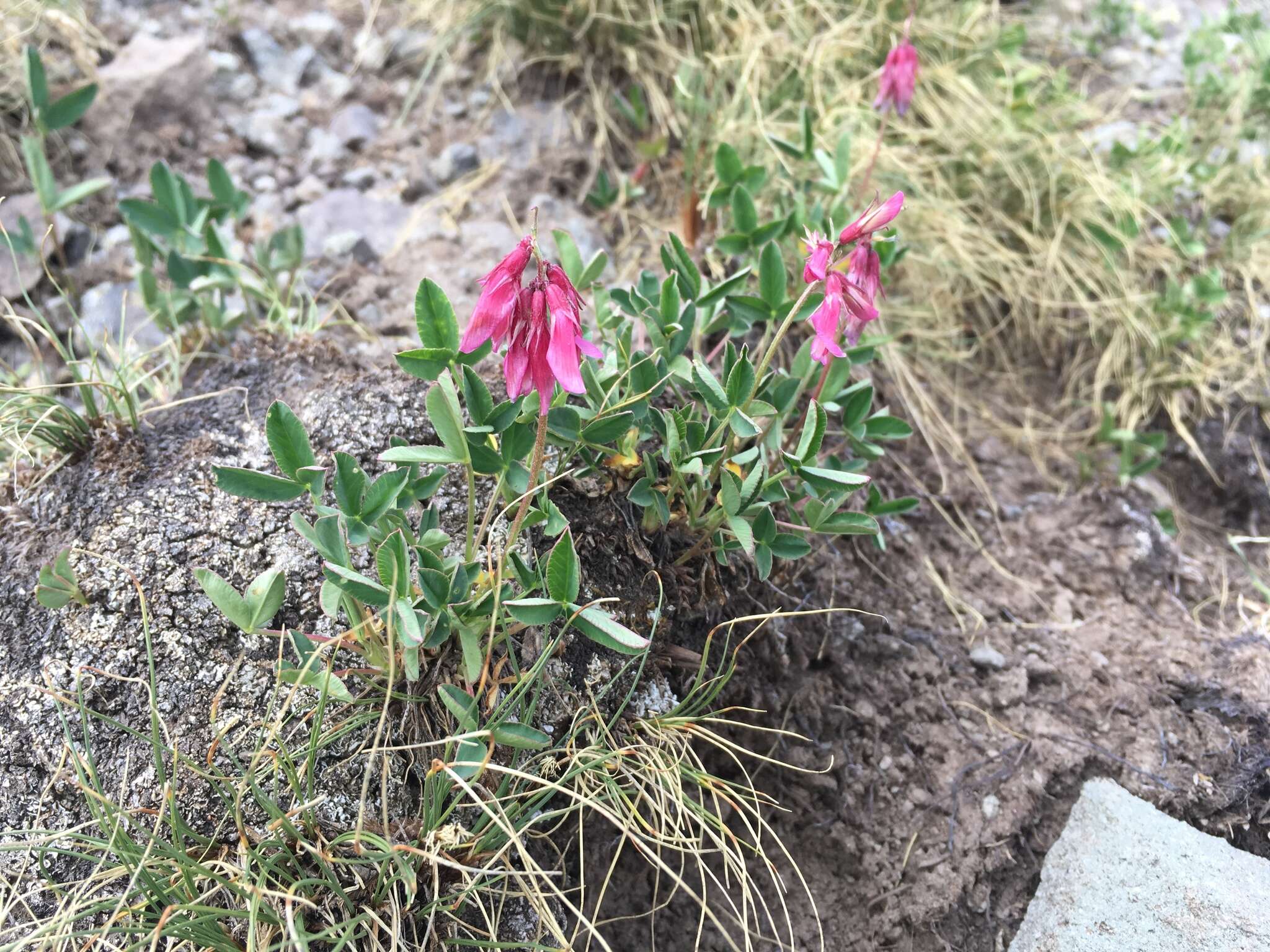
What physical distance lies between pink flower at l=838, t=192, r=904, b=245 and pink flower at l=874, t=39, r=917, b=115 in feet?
3.14

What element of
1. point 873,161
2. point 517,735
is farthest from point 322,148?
point 517,735

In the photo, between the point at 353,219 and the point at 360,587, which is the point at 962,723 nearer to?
the point at 360,587

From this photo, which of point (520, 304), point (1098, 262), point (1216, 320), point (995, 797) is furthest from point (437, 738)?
point (1216, 320)

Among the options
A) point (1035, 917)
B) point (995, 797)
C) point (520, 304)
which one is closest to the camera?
point (520, 304)

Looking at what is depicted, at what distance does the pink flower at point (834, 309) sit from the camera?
1.48m

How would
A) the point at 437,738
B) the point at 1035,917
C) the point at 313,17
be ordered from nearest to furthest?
the point at 437,738 → the point at 1035,917 → the point at 313,17

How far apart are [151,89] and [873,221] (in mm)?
2358

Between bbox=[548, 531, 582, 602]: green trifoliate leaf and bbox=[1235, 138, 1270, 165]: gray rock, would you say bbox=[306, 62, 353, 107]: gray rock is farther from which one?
bbox=[1235, 138, 1270, 165]: gray rock

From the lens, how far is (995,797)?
1.89m

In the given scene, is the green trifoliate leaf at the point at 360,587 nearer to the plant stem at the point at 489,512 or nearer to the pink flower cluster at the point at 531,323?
the plant stem at the point at 489,512

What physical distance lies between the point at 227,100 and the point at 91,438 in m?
1.59

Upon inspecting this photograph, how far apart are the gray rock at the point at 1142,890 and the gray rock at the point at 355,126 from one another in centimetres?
265

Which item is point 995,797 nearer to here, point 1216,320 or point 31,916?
point 31,916

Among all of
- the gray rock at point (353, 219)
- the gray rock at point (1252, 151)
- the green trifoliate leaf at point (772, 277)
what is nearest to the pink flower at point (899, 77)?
the green trifoliate leaf at point (772, 277)
